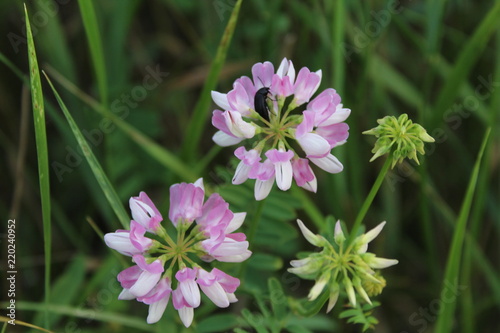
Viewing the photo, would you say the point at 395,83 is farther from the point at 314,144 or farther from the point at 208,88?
the point at 314,144

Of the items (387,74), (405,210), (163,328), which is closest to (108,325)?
(163,328)

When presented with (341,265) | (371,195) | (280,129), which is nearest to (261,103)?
(280,129)

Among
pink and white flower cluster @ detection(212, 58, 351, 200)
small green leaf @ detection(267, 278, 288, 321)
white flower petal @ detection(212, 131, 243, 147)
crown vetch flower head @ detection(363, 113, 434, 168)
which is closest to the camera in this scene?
crown vetch flower head @ detection(363, 113, 434, 168)

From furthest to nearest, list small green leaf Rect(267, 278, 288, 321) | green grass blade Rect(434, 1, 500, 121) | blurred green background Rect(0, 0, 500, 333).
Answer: blurred green background Rect(0, 0, 500, 333) < green grass blade Rect(434, 1, 500, 121) < small green leaf Rect(267, 278, 288, 321)

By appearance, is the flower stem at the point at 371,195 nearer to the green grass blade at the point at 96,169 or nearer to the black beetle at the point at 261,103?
the black beetle at the point at 261,103

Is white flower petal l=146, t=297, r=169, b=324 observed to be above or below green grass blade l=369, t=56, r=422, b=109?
below

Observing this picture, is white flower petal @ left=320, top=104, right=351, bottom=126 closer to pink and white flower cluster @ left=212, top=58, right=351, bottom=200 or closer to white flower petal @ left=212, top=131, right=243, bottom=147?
pink and white flower cluster @ left=212, top=58, right=351, bottom=200

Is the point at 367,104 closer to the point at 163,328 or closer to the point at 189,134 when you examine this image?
the point at 189,134

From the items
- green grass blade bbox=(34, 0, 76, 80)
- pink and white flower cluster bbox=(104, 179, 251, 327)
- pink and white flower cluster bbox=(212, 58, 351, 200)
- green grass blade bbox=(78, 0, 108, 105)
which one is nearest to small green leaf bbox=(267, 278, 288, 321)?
pink and white flower cluster bbox=(104, 179, 251, 327)
